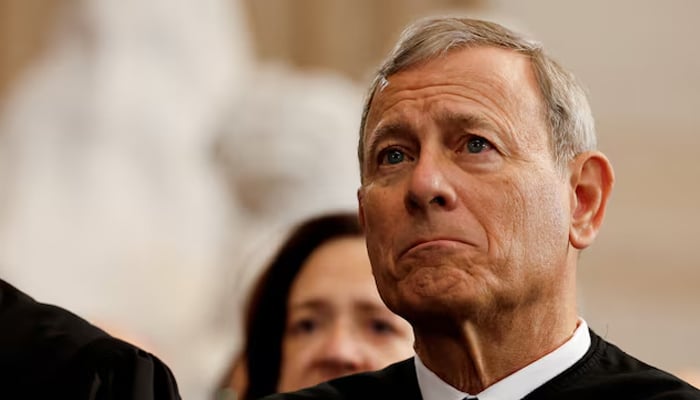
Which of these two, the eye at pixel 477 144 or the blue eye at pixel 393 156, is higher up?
the eye at pixel 477 144

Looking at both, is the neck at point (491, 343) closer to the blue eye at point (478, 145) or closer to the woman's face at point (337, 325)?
the blue eye at point (478, 145)

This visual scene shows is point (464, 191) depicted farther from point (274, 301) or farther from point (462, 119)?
point (274, 301)

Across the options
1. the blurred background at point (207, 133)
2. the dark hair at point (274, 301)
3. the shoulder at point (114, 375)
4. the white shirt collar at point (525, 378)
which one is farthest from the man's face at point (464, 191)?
the blurred background at point (207, 133)

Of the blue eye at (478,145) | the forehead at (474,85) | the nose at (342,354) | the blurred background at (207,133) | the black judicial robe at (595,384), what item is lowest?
the blurred background at (207,133)

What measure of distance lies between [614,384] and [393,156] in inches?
24.2

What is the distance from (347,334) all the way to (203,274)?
16.7 feet

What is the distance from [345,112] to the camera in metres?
9.23

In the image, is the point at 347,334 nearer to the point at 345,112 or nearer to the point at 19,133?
the point at 345,112

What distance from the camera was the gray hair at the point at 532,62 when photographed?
12.7 feet

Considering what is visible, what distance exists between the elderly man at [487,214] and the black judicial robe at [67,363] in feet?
1.77

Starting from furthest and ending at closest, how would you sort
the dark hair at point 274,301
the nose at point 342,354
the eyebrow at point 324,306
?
the dark hair at point 274,301 < the eyebrow at point 324,306 < the nose at point 342,354

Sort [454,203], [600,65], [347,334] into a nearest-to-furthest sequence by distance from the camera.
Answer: [454,203] < [347,334] < [600,65]

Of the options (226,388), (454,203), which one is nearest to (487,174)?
(454,203)

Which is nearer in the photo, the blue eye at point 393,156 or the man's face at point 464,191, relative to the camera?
the man's face at point 464,191
